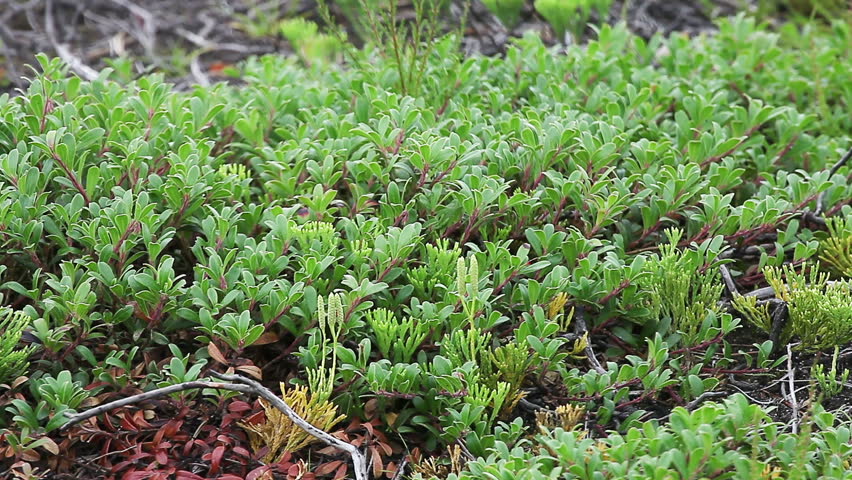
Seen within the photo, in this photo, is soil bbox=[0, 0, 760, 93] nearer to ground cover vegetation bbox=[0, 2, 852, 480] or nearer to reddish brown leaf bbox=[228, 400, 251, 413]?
ground cover vegetation bbox=[0, 2, 852, 480]

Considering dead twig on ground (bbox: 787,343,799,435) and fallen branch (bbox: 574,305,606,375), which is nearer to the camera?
dead twig on ground (bbox: 787,343,799,435)

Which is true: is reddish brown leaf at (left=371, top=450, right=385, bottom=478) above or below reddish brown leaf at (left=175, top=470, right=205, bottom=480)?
below

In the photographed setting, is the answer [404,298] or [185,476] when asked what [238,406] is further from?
[404,298]

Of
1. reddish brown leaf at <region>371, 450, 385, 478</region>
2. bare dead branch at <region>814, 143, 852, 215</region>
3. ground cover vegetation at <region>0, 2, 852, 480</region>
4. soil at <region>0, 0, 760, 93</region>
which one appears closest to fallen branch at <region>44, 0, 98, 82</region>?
soil at <region>0, 0, 760, 93</region>

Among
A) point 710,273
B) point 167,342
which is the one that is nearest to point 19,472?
point 167,342

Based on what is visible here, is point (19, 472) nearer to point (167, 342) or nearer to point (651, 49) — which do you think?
point (167, 342)

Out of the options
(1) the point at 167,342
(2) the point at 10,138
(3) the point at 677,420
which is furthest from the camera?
(2) the point at 10,138

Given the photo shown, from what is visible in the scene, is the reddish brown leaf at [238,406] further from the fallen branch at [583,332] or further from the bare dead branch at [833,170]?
the bare dead branch at [833,170]

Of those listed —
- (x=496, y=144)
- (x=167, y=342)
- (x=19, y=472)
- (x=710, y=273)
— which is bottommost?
(x=19, y=472)
